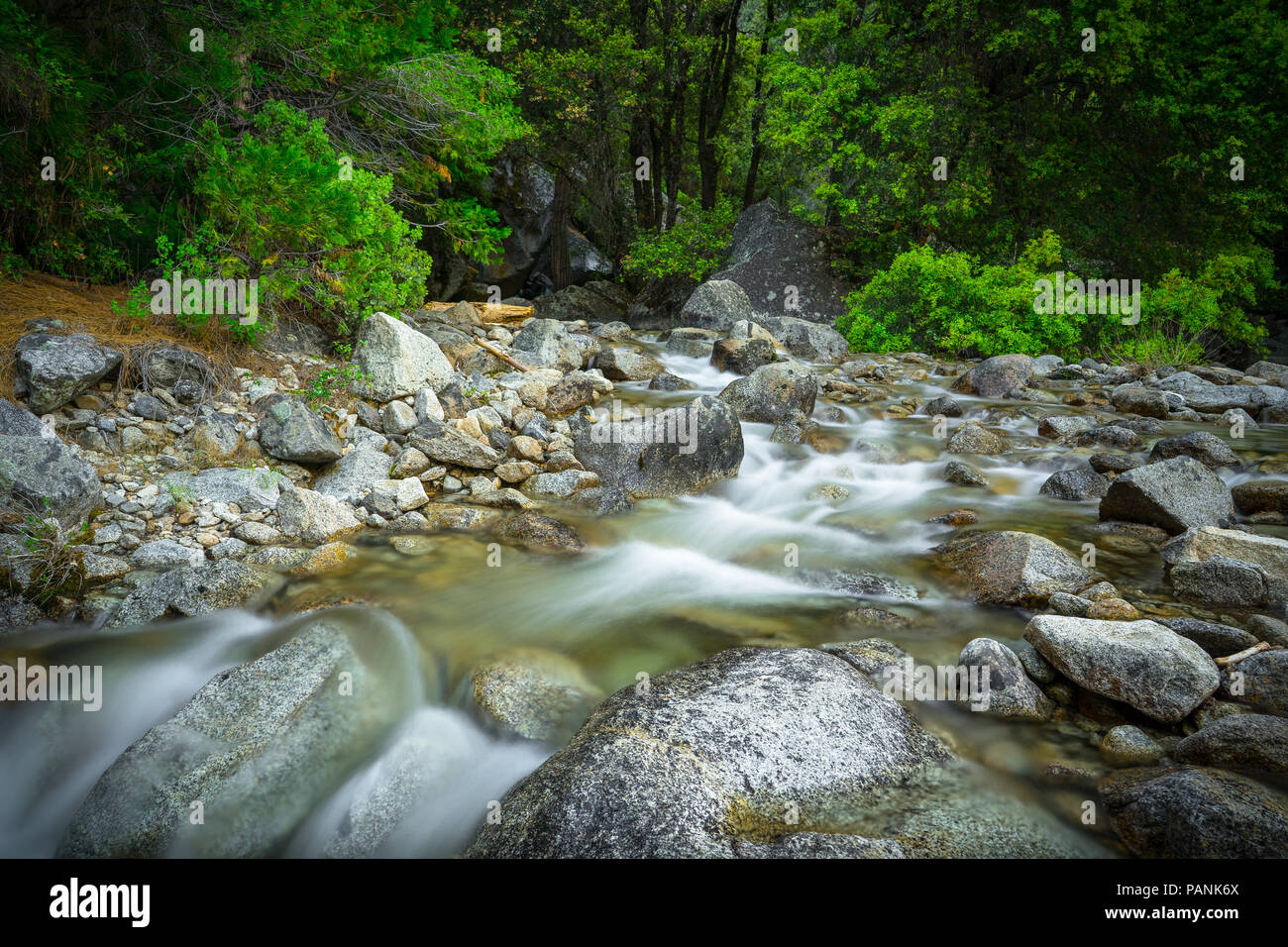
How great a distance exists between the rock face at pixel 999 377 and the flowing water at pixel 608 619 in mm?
3456

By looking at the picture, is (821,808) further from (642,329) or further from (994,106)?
(994,106)

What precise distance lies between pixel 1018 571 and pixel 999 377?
7.59 m

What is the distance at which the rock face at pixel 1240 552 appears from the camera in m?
4.48

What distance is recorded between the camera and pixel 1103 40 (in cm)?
1400

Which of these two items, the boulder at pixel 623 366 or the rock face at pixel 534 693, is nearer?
the rock face at pixel 534 693

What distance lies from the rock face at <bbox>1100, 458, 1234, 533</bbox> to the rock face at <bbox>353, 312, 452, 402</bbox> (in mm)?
6941

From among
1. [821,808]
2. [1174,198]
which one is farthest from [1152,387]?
[821,808]

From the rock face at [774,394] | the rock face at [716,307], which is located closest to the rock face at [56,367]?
the rock face at [774,394]

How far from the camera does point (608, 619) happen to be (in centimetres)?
481

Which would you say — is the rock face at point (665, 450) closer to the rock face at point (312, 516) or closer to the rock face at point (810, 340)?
the rock face at point (312, 516)

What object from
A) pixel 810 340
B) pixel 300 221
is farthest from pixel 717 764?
pixel 810 340

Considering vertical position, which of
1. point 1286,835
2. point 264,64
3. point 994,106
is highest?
point 994,106

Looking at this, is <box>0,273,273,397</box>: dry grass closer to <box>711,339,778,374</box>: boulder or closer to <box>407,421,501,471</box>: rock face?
<box>407,421,501,471</box>: rock face
